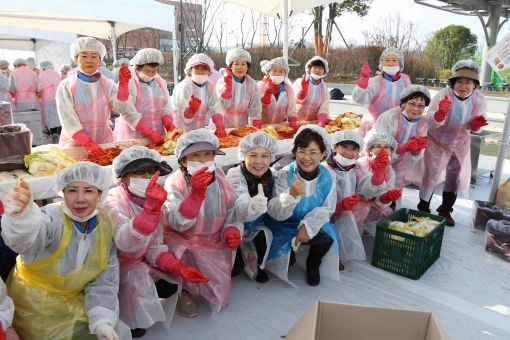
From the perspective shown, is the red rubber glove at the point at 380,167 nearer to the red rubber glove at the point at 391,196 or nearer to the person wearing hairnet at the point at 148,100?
the red rubber glove at the point at 391,196

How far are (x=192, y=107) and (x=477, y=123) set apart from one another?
118 inches

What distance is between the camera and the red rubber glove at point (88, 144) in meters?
3.46

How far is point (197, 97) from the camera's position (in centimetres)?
463

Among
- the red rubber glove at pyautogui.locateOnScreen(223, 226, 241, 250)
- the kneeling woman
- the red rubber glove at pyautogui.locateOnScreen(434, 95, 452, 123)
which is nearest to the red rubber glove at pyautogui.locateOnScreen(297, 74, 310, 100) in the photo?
the red rubber glove at pyautogui.locateOnScreen(434, 95, 452, 123)

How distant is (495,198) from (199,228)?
11.3ft

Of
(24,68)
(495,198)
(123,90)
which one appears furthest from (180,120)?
(24,68)

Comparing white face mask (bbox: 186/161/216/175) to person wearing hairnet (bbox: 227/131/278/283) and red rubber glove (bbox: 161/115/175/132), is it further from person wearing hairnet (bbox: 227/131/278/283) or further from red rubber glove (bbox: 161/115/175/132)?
red rubber glove (bbox: 161/115/175/132)

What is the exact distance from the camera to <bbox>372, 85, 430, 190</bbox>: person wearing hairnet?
3.91 m

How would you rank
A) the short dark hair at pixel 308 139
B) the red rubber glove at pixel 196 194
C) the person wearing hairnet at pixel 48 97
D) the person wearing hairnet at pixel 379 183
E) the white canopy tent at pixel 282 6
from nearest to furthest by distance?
the red rubber glove at pixel 196 194 → the short dark hair at pixel 308 139 → the person wearing hairnet at pixel 379 183 → the white canopy tent at pixel 282 6 → the person wearing hairnet at pixel 48 97

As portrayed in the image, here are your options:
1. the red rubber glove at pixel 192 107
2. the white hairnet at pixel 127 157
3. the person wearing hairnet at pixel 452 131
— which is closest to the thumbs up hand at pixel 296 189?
the white hairnet at pixel 127 157

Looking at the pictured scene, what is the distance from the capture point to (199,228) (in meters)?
2.79

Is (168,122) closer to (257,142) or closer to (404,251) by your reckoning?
(257,142)

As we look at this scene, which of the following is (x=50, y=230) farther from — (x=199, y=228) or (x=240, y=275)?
(x=240, y=275)

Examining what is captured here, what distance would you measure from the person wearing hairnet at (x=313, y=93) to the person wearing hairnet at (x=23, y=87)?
627 cm
